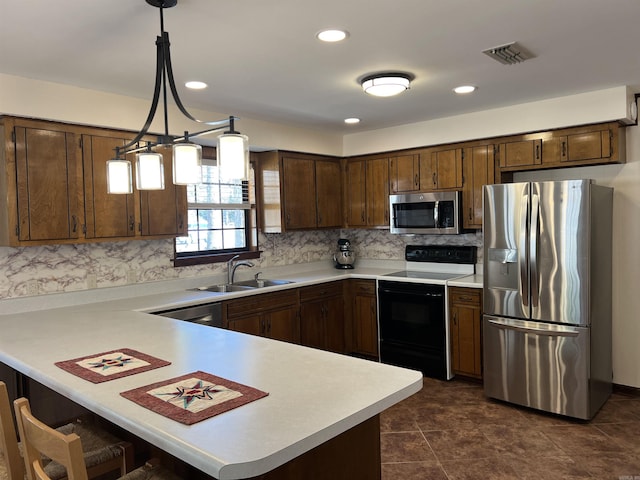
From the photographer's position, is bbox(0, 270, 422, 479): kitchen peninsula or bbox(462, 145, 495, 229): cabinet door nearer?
bbox(0, 270, 422, 479): kitchen peninsula

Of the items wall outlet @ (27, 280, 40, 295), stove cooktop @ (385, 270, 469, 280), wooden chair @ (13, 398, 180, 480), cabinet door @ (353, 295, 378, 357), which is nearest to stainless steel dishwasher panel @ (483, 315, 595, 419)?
stove cooktop @ (385, 270, 469, 280)

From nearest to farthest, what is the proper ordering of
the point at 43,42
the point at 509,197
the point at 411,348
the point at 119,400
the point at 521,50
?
the point at 119,400, the point at 43,42, the point at 521,50, the point at 509,197, the point at 411,348

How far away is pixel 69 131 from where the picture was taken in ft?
10.7

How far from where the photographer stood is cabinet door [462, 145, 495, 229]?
4.38 meters

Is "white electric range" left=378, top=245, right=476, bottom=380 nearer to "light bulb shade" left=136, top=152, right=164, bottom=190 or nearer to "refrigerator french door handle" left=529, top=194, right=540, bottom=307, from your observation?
"refrigerator french door handle" left=529, top=194, right=540, bottom=307

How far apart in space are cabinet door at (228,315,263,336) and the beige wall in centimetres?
73

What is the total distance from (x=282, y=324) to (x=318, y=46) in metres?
2.52

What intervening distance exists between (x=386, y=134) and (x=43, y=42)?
3.29 metres

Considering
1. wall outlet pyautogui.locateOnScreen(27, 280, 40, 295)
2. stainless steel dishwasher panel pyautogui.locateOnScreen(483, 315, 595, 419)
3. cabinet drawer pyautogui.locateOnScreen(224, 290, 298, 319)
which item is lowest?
stainless steel dishwasher panel pyautogui.locateOnScreen(483, 315, 595, 419)

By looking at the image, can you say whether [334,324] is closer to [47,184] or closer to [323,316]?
[323,316]

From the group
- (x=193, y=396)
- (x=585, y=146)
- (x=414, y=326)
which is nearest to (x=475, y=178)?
(x=585, y=146)

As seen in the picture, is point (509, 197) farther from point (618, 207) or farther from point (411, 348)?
point (411, 348)

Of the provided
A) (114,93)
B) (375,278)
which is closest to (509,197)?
(375,278)

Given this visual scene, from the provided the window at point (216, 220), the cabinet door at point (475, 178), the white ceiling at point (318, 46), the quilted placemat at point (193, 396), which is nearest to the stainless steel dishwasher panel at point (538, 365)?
the cabinet door at point (475, 178)
